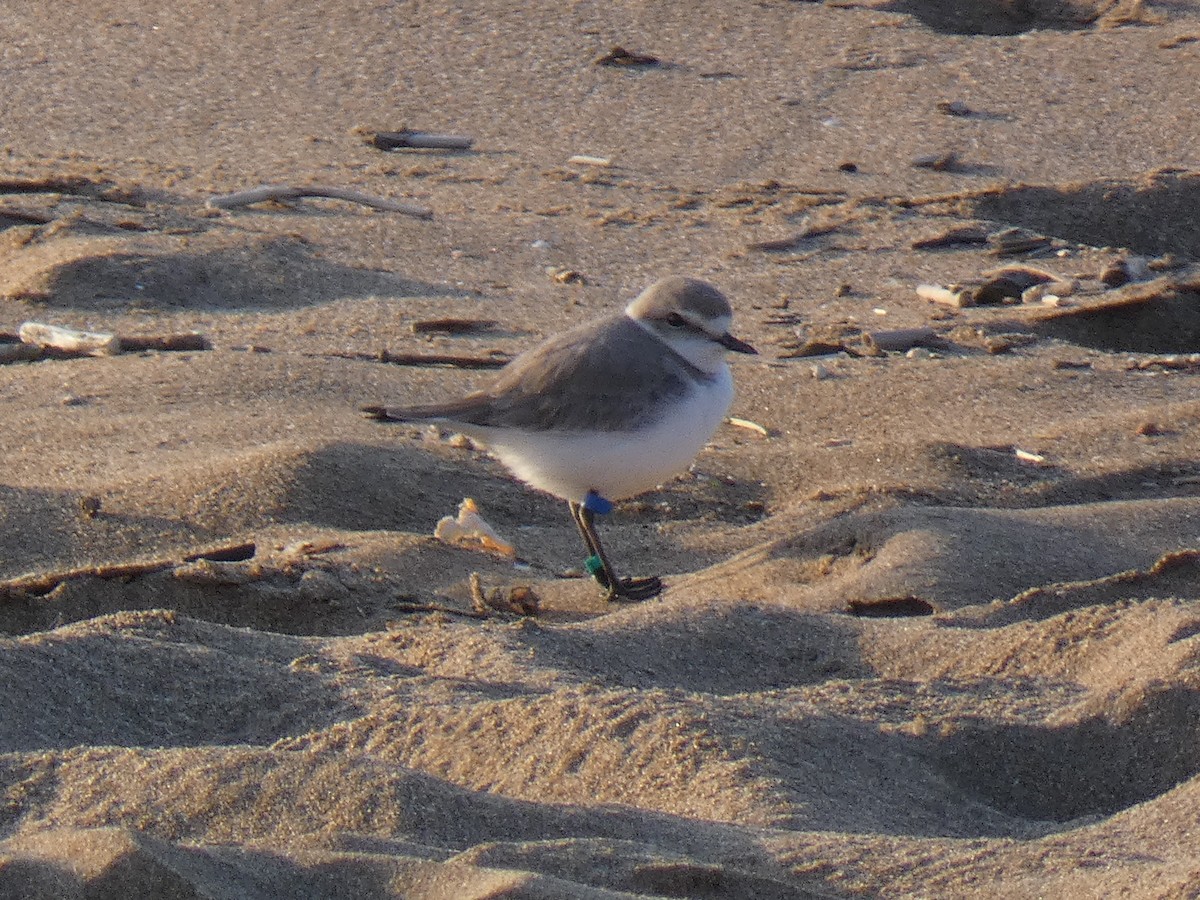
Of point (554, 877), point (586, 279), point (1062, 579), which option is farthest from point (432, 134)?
point (554, 877)

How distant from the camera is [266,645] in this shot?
10.6 feet

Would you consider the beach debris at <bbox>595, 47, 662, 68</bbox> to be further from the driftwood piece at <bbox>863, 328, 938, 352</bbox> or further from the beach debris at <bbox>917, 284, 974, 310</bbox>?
the driftwood piece at <bbox>863, 328, 938, 352</bbox>

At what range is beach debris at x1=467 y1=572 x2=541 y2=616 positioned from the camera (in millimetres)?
3807

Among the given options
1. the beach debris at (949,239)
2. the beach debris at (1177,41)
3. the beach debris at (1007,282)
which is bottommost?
the beach debris at (1007,282)

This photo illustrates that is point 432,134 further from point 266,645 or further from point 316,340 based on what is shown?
point 266,645

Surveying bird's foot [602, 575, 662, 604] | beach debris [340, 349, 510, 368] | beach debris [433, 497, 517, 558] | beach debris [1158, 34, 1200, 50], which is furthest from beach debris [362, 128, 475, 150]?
bird's foot [602, 575, 662, 604]

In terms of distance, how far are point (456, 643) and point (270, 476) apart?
124 centimetres

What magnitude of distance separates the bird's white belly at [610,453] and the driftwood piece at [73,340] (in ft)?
5.42

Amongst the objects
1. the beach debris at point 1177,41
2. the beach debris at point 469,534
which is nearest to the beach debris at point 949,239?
the beach debris at point 1177,41

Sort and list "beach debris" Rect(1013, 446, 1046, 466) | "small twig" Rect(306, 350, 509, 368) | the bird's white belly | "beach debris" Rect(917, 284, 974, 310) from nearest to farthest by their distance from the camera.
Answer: the bird's white belly < "beach debris" Rect(1013, 446, 1046, 466) < "small twig" Rect(306, 350, 509, 368) < "beach debris" Rect(917, 284, 974, 310)

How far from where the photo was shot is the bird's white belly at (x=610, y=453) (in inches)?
164

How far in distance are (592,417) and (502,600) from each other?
22.1 inches

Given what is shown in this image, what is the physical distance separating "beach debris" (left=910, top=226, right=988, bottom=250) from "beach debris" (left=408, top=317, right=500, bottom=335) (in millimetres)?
1716

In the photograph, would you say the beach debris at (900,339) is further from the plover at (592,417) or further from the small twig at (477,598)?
the small twig at (477,598)
